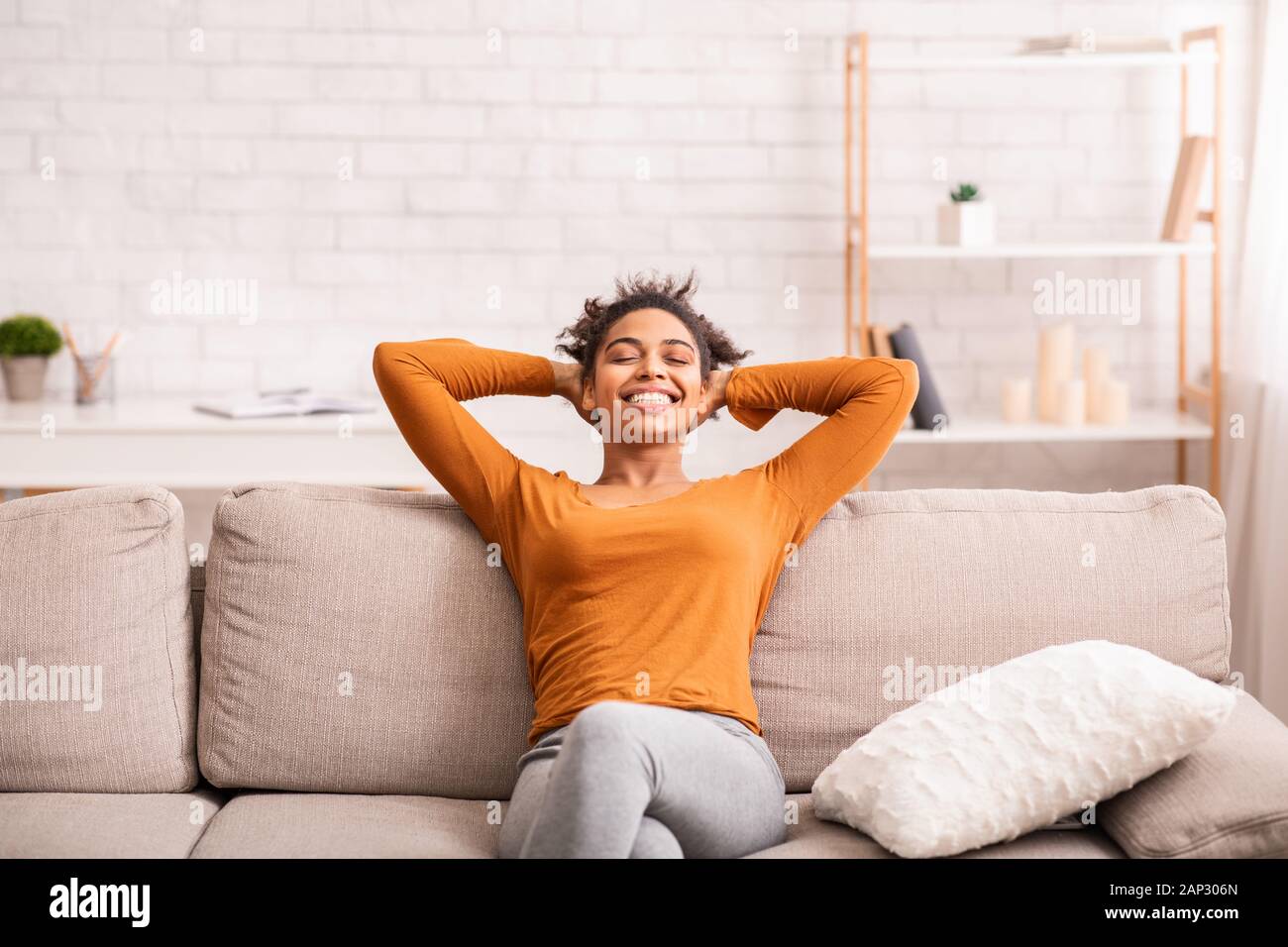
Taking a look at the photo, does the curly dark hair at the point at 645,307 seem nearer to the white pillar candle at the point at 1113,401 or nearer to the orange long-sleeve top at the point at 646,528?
the orange long-sleeve top at the point at 646,528

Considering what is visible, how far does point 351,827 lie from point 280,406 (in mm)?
1685

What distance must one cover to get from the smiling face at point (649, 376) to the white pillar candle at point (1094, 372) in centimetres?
171

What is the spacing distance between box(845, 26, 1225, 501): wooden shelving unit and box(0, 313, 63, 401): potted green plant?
2050 millimetres

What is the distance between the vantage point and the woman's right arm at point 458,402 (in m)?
1.92

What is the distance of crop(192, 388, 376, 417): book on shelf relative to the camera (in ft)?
10.4

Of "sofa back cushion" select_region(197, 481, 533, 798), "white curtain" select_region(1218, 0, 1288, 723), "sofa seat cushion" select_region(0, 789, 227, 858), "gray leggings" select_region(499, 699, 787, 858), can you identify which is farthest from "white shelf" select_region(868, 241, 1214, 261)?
"sofa seat cushion" select_region(0, 789, 227, 858)

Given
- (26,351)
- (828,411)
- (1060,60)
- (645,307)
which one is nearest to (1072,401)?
(1060,60)

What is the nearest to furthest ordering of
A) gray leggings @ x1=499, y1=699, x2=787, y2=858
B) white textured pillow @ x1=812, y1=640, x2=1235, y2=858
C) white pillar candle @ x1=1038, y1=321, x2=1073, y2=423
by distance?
gray leggings @ x1=499, y1=699, x2=787, y2=858 < white textured pillow @ x1=812, y1=640, x2=1235, y2=858 < white pillar candle @ x1=1038, y1=321, x2=1073, y2=423

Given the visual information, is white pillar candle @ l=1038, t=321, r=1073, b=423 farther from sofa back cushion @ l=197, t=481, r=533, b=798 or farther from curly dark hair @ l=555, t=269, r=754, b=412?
sofa back cushion @ l=197, t=481, r=533, b=798

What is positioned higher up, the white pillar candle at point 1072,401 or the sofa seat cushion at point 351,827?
the white pillar candle at point 1072,401

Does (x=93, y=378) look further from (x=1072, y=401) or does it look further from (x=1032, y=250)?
(x=1072, y=401)

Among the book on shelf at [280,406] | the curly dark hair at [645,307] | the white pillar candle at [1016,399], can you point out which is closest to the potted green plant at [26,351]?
the book on shelf at [280,406]

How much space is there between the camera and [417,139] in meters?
3.50
